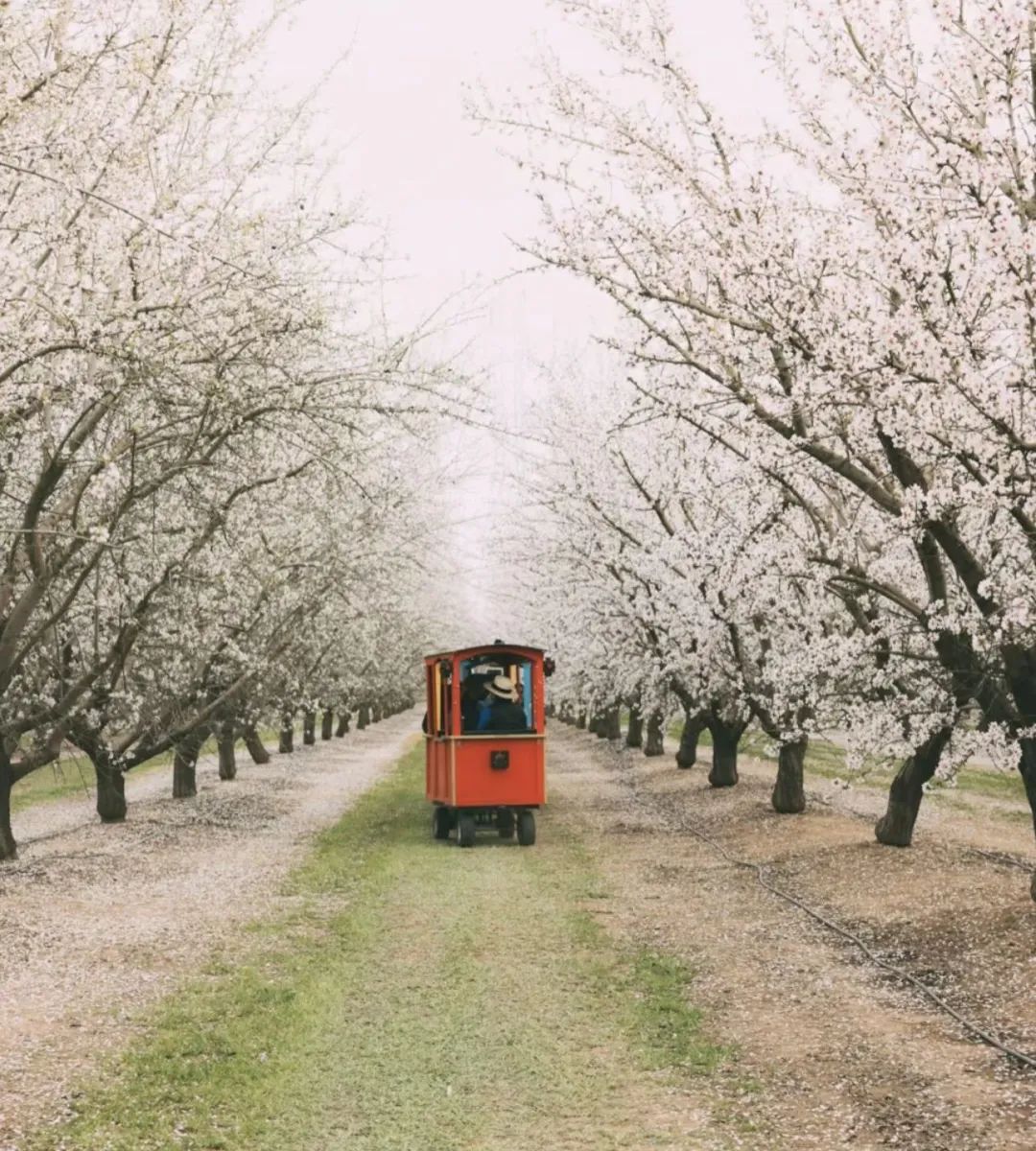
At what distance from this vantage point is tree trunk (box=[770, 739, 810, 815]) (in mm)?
21250

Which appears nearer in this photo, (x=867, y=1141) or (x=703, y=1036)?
(x=867, y=1141)

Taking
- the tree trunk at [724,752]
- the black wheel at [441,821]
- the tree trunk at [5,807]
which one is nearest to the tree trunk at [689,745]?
the tree trunk at [724,752]

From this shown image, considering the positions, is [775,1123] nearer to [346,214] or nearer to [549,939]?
[549,939]

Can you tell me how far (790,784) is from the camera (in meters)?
21.4

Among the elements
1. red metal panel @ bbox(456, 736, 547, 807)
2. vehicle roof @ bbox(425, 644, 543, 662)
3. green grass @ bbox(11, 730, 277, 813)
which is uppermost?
vehicle roof @ bbox(425, 644, 543, 662)

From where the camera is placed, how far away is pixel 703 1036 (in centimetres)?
877

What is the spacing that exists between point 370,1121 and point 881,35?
789 cm

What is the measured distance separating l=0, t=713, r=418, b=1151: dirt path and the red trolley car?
7.68ft

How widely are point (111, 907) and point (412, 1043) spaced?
6.53m

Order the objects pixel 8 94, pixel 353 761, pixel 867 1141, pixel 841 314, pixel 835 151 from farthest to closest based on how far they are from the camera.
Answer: pixel 353 761 < pixel 835 151 < pixel 841 314 < pixel 8 94 < pixel 867 1141

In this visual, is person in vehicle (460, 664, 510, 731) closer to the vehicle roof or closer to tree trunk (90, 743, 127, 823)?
the vehicle roof

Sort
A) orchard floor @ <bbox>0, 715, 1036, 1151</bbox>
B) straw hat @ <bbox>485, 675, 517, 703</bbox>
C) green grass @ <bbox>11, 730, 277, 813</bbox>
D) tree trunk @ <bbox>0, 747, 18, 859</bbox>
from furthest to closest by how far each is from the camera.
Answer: green grass @ <bbox>11, 730, 277, 813</bbox> < straw hat @ <bbox>485, 675, 517, 703</bbox> < tree trunk @ <bbox>0, 747, 18, 859</bbox> < orchard floor @ <bbox>0, 715, 1036, 1151</bbox>

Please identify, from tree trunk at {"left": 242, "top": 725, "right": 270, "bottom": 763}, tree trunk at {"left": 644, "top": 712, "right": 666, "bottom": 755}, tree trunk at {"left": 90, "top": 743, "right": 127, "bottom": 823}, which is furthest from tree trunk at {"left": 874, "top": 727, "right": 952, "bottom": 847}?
tree trunk at {"left": 242, "top": 725, "right": 270, "bottom": 763}

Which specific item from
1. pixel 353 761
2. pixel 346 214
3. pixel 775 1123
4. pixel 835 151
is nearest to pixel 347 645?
pixel 353 761
